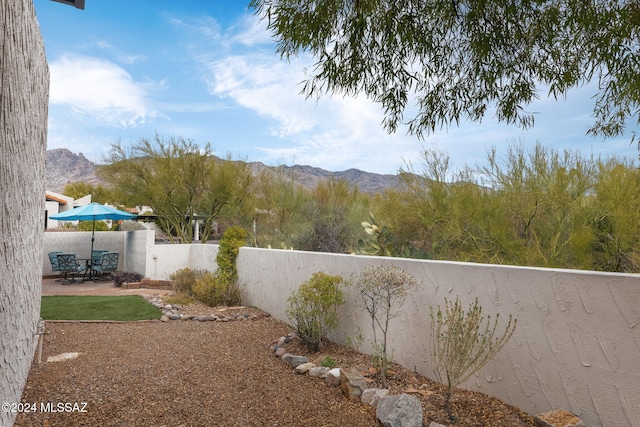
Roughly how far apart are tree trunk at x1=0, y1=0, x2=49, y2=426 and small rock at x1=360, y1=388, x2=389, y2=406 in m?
2.77

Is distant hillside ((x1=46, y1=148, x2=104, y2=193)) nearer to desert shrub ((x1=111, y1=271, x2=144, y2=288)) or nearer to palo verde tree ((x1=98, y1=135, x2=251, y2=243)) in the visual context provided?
palo verde tree ((x1=98, y1=135, x2=251, y2=243))

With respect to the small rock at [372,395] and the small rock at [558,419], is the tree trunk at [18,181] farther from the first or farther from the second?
the small rock at [558,419]

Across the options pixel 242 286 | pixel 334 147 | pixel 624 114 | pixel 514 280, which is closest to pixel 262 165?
pixel 334 147

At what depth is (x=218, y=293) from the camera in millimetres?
9789

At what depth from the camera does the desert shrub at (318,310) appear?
6055mm

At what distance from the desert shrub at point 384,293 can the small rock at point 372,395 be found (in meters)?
0.30

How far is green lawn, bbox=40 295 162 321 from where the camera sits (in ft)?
27.6

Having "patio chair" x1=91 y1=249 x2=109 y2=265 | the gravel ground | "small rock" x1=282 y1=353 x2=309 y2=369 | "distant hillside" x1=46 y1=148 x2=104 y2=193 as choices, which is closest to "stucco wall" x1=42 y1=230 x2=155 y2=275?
"patio chair" x1=91 y1=249 x2=109 y2=265

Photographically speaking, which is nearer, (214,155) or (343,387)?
(343,387)

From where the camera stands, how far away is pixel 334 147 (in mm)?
15812

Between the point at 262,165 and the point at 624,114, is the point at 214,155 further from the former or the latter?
the point at 624,114

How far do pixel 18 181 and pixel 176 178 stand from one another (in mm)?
14149

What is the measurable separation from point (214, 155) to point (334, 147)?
5890 millimetres

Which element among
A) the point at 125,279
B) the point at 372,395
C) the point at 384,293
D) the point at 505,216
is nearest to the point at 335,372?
the point at 372,395
